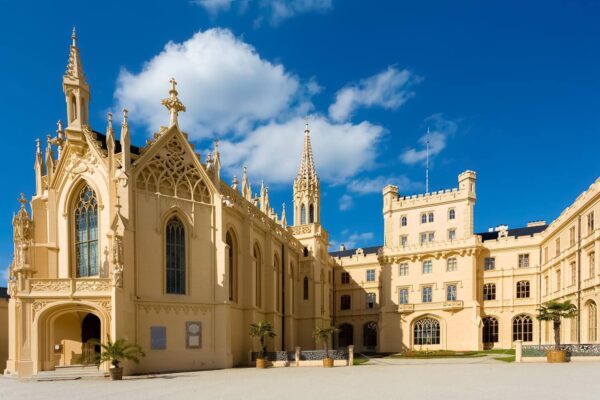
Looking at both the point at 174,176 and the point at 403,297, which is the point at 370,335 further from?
the point at 174,176

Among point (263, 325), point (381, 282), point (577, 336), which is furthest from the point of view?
point (381, 282)

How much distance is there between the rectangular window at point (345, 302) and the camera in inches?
2621

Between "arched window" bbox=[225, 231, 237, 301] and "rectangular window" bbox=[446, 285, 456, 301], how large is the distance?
31281 millimetres

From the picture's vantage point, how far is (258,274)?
4272 cm

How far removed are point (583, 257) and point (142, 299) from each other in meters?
36.6

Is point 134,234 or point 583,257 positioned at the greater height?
point 134,234

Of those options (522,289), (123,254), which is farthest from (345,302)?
(123,254)

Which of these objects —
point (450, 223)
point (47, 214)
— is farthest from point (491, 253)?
point (47, 214)

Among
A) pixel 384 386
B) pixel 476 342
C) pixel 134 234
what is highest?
pixel 134 234

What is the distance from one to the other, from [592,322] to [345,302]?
33.8 m

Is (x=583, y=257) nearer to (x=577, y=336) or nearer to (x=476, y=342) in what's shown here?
(x=577, y=336)

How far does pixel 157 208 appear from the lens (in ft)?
107

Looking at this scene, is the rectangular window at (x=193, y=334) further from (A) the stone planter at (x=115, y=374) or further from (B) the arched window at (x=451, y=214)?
(B) the arched window at (x=451, y=214)

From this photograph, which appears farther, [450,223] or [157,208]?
[450,223]
